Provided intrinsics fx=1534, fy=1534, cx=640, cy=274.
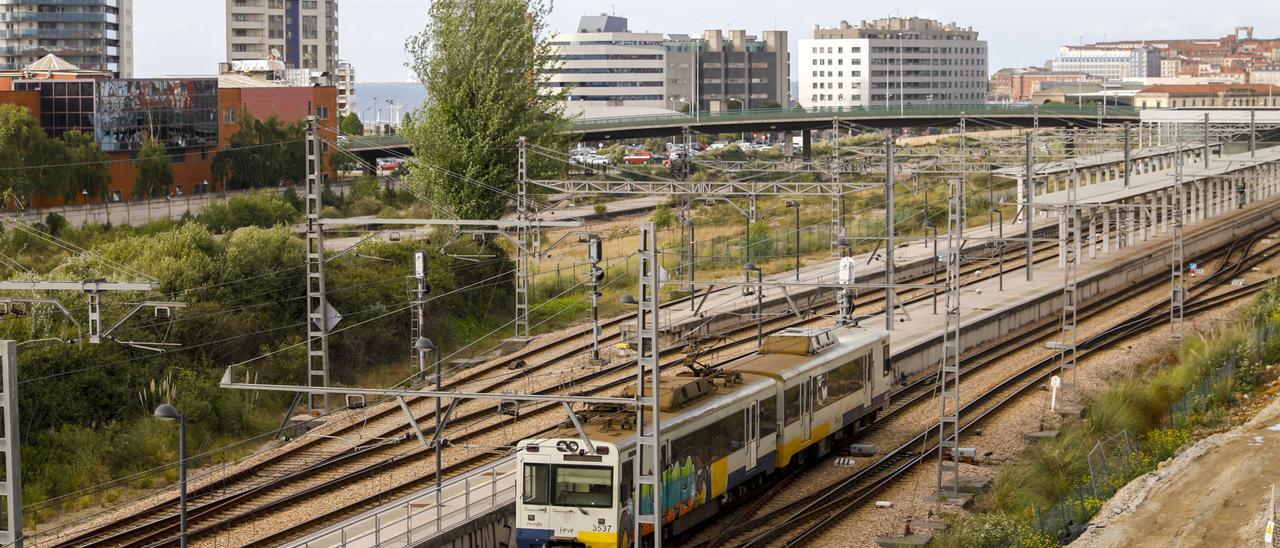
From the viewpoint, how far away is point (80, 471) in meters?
26.2

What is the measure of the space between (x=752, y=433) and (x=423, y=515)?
5131 millimetres

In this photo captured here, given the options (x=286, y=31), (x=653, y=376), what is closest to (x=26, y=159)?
(x=653, y=376)

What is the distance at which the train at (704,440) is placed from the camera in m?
19.2

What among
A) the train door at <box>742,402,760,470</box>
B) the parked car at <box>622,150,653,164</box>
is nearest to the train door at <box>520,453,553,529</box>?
the train door at <box>742,402,760,470</box>

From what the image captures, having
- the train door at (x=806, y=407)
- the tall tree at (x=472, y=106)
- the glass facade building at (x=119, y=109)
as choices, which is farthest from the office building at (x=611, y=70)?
the train door at (x=806, y=407)

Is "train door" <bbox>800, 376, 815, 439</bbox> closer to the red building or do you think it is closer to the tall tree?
the tall tree

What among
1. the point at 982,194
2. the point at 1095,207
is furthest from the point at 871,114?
the point at 1095,207

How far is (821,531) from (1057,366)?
14.3 metres

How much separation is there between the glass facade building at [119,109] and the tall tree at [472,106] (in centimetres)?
1956

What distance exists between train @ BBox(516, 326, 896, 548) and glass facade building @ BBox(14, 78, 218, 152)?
4524 centimetres

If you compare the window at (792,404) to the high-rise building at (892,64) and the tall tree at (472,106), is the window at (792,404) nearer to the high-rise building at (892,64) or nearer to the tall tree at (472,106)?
the tall tree at (472,106)

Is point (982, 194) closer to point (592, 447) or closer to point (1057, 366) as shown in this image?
point (1057, 366)

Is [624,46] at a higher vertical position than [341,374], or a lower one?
higher

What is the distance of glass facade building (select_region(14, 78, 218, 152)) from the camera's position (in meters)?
64.4
